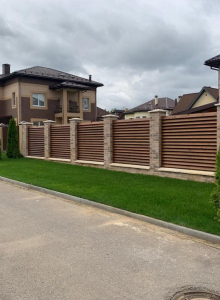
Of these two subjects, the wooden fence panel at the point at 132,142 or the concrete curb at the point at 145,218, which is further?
the wooden fence panel at the point at 132,142

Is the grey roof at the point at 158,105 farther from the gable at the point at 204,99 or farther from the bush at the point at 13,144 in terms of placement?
the bush at the point at 13,144

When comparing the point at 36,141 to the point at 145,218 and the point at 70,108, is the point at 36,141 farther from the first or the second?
the point at 145,218

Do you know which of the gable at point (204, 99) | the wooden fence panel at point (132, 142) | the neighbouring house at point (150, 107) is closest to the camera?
the wooden fence panel at point (132, 142)

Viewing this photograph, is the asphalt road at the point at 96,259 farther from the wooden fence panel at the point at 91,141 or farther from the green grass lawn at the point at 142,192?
the wooden fence panel at the point at 91,141

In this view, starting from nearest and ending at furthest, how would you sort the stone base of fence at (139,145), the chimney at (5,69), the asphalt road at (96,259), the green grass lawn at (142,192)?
the asphalt road at (96,259) → the green grass lawn at (142,192) → the stone base of fence at (139,145) → the chimney at (5,69)

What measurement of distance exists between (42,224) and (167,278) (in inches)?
120

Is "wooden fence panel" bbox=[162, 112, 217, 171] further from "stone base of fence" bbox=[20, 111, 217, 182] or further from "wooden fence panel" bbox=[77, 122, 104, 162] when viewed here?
"wooden fence panel" bbox=[77, 122, 104, 162]

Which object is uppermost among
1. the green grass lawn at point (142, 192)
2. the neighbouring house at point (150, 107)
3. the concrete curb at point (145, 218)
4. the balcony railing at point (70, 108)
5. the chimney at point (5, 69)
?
the chimney at point (5, 69)

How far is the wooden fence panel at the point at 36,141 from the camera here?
18.7 metres

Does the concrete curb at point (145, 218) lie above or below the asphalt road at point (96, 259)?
above

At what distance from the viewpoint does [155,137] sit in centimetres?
1128

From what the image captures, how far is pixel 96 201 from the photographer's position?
→ 750 cm

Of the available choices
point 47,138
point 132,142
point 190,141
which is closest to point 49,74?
point 47,138

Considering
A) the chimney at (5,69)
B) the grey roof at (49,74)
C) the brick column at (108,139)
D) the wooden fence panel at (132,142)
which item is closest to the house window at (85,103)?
the grey roof at (49,74)
